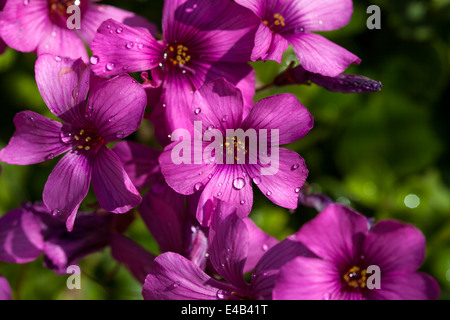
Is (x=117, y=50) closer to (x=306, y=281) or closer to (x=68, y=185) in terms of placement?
(x=68, y=185)

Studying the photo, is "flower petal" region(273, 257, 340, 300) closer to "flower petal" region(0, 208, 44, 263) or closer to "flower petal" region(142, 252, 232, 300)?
"flower petal" region(142, 252, 232, 300)

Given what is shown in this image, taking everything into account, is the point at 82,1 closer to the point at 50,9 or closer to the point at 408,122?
the point at 50,9

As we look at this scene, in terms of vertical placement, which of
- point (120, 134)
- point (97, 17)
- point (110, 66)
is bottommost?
point (120, 134)

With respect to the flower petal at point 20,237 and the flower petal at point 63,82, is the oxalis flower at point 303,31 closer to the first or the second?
the flower petal at point 63,82

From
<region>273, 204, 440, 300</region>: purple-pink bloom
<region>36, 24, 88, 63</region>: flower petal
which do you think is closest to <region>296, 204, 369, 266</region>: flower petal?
<region>273, 204, 440, 300</region>: purple-pink bloom

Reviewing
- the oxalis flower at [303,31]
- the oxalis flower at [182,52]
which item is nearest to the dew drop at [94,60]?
the oxalis flower at [182,52]

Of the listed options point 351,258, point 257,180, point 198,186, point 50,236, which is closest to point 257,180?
point 257,180

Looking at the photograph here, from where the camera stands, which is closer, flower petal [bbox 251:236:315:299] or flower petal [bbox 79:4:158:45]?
flower petal [bbox 251:236:315:299]
